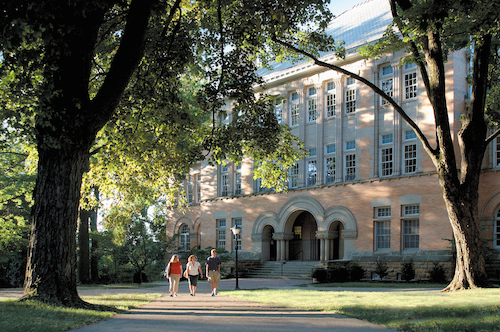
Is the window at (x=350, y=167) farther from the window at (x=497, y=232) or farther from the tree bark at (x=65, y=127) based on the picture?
the tree bark at (x=65, y=127)

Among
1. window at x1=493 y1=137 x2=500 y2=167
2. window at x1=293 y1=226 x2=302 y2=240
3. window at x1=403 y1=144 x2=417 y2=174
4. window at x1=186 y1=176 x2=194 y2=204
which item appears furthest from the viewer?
window at x1=186 y1=176 x2=194 y2=204

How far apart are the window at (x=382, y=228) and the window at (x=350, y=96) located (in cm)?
637

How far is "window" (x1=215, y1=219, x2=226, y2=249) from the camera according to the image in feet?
136

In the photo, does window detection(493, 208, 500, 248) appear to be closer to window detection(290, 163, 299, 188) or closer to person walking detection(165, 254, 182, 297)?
window detection(290, 163, 299, 188)

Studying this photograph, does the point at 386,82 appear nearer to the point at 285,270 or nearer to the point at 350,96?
the point at 350,96

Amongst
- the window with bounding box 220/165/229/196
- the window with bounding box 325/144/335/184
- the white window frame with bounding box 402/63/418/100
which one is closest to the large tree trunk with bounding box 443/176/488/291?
the white window frame with bounding box 402/63/418/100

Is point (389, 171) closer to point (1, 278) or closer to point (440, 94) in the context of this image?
point (440, 94)

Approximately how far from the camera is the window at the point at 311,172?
34938 mm

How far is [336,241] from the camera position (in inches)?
1357

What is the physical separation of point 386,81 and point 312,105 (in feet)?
18.7

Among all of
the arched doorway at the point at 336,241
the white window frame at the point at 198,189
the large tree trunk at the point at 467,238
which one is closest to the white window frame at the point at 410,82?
the arched doorway at the point at 336,241

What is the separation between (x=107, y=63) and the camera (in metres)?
19.5

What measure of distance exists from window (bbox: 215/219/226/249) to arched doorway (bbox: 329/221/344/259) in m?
9.83

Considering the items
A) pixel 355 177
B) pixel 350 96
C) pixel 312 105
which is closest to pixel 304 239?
pixel 355 177
